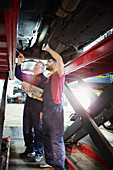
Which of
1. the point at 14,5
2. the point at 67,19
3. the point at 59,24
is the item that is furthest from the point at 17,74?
the point at 14,5

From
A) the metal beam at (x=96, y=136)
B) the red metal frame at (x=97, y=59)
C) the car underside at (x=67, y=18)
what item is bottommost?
the metal beam at (x=96, y=136)

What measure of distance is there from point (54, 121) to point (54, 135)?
205 mm

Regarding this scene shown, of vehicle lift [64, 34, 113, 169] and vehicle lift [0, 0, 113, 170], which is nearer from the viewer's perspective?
vehicle lift [0, 0, 113, 170]

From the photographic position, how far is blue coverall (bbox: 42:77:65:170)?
6.02 ft

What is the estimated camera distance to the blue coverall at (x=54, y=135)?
72.2 inches

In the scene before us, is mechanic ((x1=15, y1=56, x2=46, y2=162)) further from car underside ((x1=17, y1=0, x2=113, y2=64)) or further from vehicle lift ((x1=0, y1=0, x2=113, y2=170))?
car underside ((x1=17, y1=0, x2=113, y2=64))

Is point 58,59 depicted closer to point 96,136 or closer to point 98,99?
point 98,99

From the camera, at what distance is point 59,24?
75.5 inches

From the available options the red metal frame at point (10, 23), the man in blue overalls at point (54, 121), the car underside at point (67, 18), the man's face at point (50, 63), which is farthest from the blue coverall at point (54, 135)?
the car underside at point (67, 18)

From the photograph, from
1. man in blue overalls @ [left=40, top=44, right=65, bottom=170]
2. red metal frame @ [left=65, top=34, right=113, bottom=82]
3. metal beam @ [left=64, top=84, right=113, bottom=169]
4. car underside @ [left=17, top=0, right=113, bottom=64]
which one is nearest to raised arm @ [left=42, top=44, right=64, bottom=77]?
man in blue overalls @ [left=40, top=44, right=65, bottom=170]

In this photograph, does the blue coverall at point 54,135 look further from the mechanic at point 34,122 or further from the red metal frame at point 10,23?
the red metal frame at point 10,23

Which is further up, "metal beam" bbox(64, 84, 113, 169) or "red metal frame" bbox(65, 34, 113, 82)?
"red metal frame" bbox(65, 34, 113, 82)

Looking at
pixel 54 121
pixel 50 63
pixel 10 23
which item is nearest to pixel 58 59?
pixel 50 63

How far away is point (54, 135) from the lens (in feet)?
6.12
